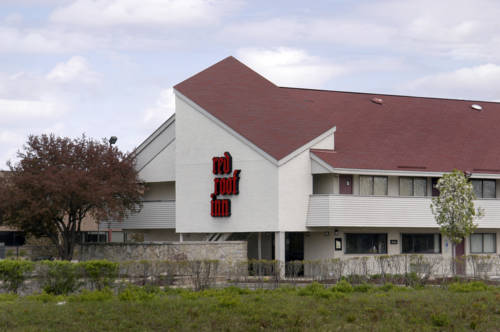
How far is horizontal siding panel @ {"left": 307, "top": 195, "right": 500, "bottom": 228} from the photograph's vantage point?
41.0 meters

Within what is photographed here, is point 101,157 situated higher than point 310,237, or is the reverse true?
point 101,157

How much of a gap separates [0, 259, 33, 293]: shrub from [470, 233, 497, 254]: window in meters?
28.3

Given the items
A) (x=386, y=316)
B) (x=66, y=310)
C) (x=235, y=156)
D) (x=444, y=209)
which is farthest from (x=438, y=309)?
(x=235, y=156)

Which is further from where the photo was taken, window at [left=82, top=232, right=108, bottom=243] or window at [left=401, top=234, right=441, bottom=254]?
window at [left=82, top=232, right=108, bottom=243]

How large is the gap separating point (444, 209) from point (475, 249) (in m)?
8.82

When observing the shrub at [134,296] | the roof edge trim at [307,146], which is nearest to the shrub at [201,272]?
the shrub at [134,296]

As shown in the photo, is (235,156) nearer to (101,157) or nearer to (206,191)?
(206,191)

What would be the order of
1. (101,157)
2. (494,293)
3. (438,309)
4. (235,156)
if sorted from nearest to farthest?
(438,309)
(494,293)
(235,156)
(101,157)

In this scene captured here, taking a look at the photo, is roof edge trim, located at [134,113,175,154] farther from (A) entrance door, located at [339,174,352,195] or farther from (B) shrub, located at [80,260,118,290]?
(B) shrub, located at [80,260,118,290]

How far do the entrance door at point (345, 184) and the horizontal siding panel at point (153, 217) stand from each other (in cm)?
957

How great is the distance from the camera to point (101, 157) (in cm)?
4444

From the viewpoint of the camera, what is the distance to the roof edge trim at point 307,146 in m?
40.3

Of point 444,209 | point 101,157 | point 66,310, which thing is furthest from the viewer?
point 101,157

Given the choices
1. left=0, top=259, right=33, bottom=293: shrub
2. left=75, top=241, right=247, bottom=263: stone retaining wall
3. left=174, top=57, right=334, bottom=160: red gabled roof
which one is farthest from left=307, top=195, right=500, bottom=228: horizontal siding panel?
left=0, top=259, right=33, bottom=293: shrub
